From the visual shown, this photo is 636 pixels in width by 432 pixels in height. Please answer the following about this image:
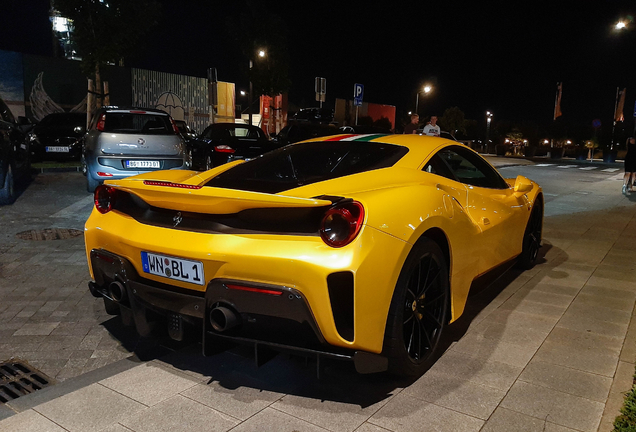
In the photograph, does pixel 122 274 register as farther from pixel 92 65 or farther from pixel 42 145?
pixel 92 65

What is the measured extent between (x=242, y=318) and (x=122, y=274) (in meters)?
0.82

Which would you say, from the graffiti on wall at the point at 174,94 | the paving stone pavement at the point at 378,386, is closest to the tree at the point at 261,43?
the graffiti on wall at the point at 174,94

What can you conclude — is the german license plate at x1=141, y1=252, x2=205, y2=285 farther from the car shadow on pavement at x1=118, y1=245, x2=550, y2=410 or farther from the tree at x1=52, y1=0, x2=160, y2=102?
the tree at x1=52, y1=0, x2=160, y2=102

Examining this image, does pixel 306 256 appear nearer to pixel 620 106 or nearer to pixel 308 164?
pixel 308 164

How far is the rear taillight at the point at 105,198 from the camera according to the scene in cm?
318

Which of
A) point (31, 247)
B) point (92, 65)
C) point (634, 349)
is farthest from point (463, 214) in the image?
point (92, 65)

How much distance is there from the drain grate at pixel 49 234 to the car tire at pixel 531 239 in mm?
5289

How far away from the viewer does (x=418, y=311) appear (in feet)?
9.53

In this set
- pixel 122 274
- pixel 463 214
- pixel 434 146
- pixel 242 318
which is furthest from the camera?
pixel 434 146

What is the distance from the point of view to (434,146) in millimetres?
3684

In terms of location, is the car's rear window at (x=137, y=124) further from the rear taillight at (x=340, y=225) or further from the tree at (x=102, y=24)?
the tree at (x=102, y=24)

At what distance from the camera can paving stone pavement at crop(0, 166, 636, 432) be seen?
247 cm

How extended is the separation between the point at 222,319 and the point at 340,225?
2.34 ft

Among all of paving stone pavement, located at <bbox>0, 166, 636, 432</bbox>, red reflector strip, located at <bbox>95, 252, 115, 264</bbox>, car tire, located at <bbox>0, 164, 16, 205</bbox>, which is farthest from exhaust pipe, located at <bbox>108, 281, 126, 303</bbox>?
car tire, located at <bbox>0, 164, 16, 205</bbox>
